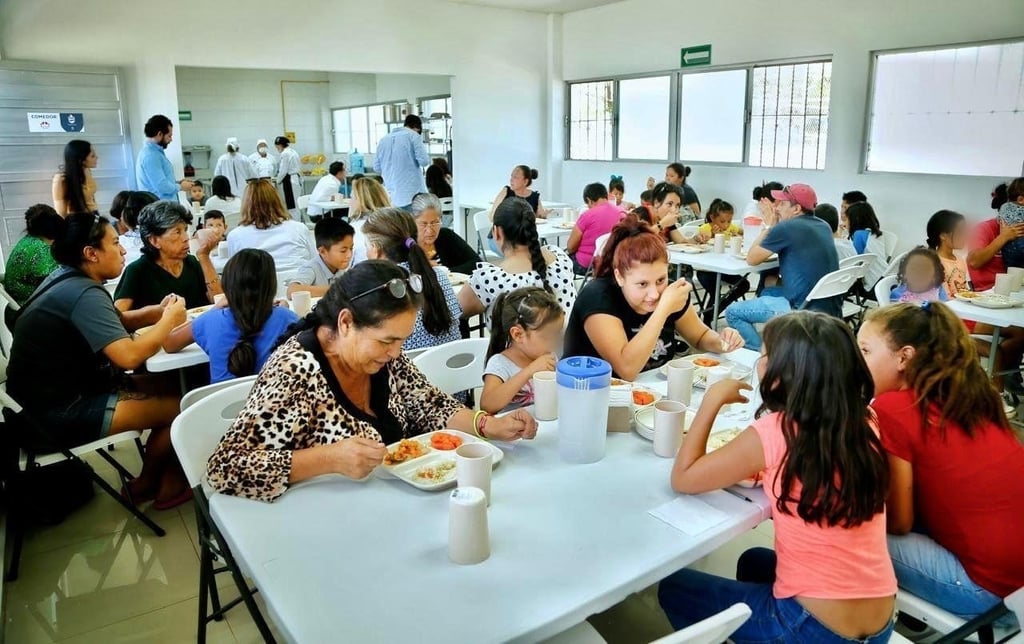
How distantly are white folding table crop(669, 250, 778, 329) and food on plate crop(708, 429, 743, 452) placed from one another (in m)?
2.82

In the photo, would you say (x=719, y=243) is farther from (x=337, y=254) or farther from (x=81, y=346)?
(x=81, y=346)

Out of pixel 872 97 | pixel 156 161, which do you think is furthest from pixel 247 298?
pixel 872 97

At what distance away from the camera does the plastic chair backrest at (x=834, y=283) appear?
4.07m

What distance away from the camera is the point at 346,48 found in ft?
25.3

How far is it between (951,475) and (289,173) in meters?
9.63

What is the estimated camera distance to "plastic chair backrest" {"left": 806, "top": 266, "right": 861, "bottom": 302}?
4074 millimetres

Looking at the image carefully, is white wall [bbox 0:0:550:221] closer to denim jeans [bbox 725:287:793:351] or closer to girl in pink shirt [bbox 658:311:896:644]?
denim jeans [bbox 725:287:793:351]

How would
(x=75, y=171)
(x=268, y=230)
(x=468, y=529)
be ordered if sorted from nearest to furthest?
(x=468, y=529), (x=268, y=230), (x=75, y=171)

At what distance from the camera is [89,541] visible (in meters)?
2.71

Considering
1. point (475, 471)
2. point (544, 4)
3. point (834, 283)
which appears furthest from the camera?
point (544, 4)

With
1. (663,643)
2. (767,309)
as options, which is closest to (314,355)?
(663,643)

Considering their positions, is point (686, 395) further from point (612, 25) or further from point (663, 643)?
point (612, 25)

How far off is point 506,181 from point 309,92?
192 inches

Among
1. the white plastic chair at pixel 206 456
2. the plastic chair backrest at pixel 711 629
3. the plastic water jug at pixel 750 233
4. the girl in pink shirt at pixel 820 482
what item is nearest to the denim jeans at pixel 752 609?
the girl in pink shirt at pixel 820 482
